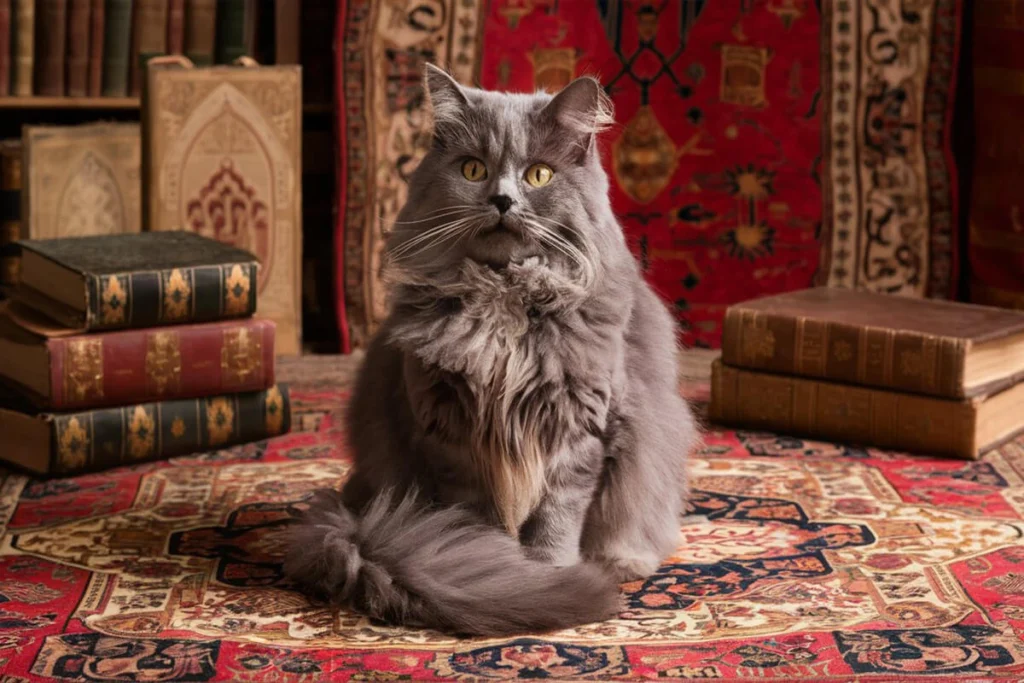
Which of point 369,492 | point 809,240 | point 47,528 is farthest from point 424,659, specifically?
point 809,240

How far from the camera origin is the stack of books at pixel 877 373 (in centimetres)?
228

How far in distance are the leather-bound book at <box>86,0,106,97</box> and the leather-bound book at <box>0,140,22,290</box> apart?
21 cm

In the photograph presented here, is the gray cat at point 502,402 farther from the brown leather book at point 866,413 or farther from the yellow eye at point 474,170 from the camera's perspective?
the brown leather book at point 866,413

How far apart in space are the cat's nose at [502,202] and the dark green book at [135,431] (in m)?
0.92

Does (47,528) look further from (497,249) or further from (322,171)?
(322,171)

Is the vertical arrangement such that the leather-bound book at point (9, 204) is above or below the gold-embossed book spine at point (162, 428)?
above

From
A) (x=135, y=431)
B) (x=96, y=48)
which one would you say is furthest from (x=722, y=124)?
(x=135, y=431)

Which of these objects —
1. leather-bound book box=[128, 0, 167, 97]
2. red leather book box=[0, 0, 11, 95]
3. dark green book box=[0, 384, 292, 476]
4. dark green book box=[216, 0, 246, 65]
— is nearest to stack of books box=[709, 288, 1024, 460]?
dark green book box=[0, 384, 292, 476]

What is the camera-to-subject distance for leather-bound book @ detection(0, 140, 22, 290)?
2.94 m

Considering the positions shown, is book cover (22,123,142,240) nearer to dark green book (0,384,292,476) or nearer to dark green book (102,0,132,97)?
dark green book (102,0,132,97)

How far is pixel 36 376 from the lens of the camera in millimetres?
2160

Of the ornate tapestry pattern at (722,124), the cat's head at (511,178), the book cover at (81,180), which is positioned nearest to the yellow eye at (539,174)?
the cat's head at (511,178)

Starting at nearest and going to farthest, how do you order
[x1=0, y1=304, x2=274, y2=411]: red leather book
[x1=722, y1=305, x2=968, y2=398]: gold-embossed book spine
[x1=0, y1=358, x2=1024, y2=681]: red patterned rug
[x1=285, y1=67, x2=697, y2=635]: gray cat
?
[x1=0, y1=358, x2=1024, y2=681]: red patterned rug < [x1=285, y1=67, x2=697, y2=635]: gray cat < [x1=0, y1=304, x2=274, y2=411]: red leather book < [x1=722, y1=305, x2=968, y2=398]: gold-embossed book spine

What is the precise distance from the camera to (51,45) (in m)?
2.92
